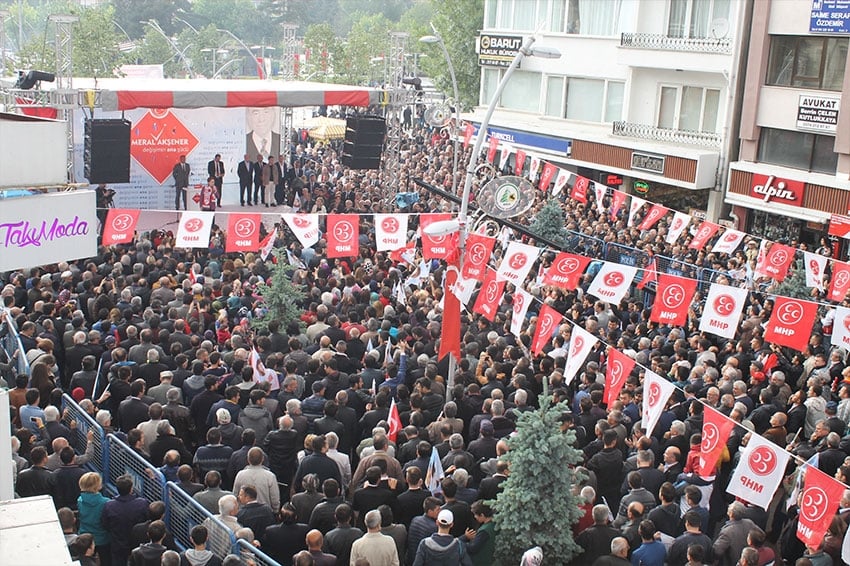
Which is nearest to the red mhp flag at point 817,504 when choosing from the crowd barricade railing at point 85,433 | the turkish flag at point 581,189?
the crowd barricade railing at point 85,433

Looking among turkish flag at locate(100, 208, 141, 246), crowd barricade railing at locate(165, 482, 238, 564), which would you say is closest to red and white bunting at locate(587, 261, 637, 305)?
crowd barricade railing at locate(165, 482, 238, 564)

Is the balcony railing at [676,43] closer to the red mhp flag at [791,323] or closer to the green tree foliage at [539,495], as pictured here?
the red mhp flag at [791,323]

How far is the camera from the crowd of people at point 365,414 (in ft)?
29.9

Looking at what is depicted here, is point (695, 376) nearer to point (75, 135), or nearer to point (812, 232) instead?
point (812, 232)

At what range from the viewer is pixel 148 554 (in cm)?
834

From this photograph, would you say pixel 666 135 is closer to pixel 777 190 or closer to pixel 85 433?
pixel 777 190

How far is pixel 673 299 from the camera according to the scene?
15.2 meters

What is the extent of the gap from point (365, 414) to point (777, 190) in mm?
20016

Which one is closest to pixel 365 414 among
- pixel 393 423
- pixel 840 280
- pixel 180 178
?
pixel 393 423

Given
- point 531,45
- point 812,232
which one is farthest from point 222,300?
point 812,232

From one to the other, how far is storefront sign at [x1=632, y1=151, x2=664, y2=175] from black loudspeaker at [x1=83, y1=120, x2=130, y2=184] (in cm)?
1640

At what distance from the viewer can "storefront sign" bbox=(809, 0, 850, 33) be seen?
2628 cm

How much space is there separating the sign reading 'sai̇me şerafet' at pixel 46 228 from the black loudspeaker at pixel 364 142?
18372 mm

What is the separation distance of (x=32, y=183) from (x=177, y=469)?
3397 mm
